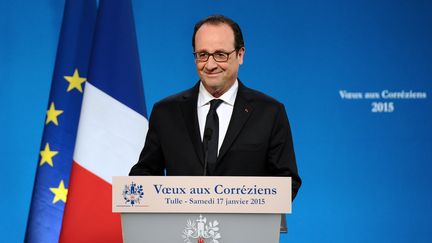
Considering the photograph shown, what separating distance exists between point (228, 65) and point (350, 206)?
7.31 feet

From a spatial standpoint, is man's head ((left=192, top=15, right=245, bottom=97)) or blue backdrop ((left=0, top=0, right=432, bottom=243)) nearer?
man's head ((left=192, top=15, right=245, bottom=97))

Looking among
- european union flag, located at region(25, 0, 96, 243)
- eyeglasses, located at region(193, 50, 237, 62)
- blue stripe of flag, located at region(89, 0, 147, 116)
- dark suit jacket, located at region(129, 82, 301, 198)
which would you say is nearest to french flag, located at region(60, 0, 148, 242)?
blue stripe of flag, located at region(89, 0, 147, 116)

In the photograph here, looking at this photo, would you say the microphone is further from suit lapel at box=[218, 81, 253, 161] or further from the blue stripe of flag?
the blue stripe of flag

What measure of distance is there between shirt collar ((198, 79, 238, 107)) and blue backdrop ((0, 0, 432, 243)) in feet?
5.95

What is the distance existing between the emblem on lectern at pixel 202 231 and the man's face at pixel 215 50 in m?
0.52

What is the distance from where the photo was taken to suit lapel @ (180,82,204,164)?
1958 millimetres

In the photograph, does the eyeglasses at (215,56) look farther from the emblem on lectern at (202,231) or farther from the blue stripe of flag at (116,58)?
the blue stripe of flag at (116,58)

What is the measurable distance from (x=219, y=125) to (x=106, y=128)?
1281mm

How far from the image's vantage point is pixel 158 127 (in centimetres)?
208

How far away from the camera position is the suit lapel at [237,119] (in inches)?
76.8

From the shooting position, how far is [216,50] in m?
1.93

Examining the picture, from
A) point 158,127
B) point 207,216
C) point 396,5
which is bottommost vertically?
point 207,216

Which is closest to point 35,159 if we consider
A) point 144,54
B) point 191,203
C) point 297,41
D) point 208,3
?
point 144,54

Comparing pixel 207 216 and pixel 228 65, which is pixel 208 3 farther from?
pixel 207 216
